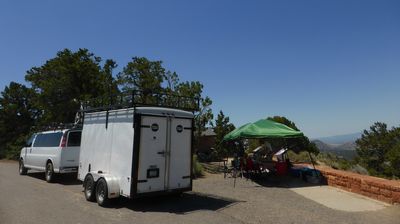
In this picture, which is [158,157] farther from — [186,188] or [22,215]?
[22,215]

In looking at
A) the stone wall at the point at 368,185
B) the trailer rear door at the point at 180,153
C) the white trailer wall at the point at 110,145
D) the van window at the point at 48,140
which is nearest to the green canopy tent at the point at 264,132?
the stone wall at the point at 368,185

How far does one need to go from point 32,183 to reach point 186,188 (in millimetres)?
7951

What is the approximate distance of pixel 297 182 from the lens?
47.0ft

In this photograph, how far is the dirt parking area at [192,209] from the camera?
839cm

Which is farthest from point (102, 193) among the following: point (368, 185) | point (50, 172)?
point (368, 185)

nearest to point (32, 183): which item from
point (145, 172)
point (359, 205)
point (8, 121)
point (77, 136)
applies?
point (77, 136)

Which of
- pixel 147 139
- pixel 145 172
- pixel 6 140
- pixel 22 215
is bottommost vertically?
pixel 22 215

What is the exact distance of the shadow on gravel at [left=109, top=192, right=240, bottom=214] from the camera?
9.52 metres

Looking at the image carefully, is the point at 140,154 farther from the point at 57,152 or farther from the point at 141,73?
the point at 141,73

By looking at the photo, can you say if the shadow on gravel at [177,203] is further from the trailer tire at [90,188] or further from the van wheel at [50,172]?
the van wheel at [50,172]

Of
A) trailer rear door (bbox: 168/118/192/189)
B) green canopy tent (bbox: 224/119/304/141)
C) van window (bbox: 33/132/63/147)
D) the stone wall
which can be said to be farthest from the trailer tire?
the stone wall

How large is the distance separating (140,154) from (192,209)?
2.05 m

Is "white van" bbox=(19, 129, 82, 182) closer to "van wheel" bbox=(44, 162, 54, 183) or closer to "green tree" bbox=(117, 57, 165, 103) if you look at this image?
"van wheel" bbox=(44, 162, 54, 183)

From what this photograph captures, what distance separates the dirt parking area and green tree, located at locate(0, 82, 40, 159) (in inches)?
1028
